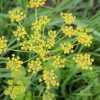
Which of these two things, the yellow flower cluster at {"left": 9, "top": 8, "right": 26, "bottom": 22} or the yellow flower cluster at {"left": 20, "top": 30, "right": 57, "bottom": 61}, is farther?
the yellow flower cluster at {"left": 9, "top": 8, "right": 26, "bottom": 22}

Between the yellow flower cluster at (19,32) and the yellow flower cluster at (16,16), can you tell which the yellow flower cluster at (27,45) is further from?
the yellow flower cluster at (16,16)

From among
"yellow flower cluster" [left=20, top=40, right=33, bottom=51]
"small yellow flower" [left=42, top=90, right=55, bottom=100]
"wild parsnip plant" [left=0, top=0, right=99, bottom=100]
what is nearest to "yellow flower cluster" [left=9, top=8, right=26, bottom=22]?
"wild parsnip plant" [left=0, top=0, right=99, bottom=100]

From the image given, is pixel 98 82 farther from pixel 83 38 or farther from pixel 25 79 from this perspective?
pixel 25 79

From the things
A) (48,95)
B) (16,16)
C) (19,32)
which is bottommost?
(48,95)

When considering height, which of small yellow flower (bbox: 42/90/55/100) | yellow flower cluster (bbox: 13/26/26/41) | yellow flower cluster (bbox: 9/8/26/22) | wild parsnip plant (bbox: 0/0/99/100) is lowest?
small yellow flower (bbox: 42/90/55/100)

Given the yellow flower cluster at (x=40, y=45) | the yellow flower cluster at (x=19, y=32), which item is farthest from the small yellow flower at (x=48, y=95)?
the yellow flower cluster at (x=19, y=32)

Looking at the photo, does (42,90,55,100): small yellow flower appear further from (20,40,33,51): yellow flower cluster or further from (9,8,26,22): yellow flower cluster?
(9,8,26,22): yellow flower cluster

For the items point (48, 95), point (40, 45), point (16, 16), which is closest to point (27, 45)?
point (40, 45)

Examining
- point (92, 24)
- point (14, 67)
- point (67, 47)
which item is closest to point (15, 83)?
point (14, 67)

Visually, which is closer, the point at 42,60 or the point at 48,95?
the point at 42,60

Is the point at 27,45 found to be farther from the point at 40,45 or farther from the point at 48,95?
the point at 48,95

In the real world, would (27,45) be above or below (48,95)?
above
